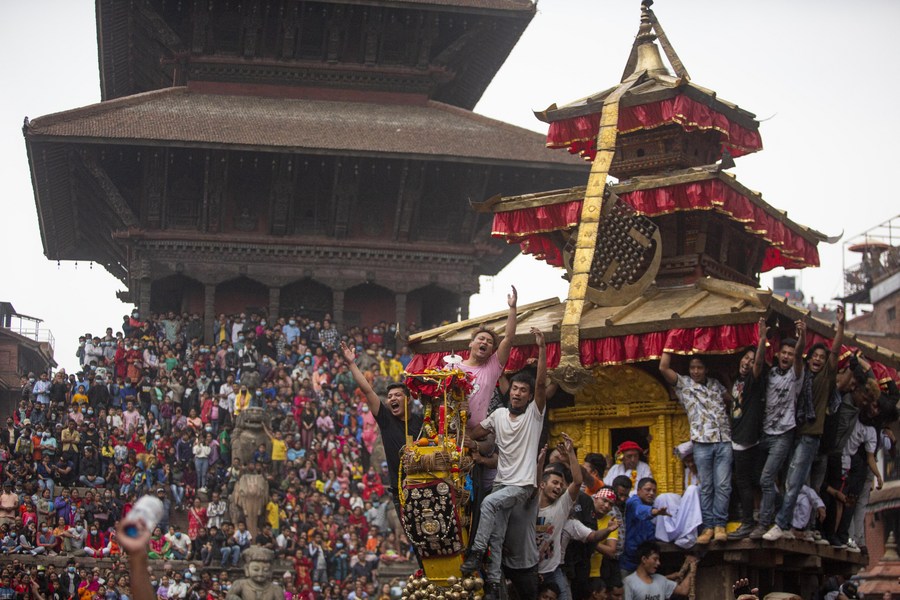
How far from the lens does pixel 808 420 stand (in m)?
13.8

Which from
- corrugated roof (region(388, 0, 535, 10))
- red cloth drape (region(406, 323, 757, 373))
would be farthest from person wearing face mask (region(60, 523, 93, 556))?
corrugated roof (region(388, 0, 535, 10))

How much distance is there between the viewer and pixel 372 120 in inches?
1328

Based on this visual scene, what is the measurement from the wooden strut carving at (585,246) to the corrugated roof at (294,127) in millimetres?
14731

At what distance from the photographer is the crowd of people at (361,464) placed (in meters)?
12.4

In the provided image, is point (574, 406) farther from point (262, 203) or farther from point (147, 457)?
point (262, 203)

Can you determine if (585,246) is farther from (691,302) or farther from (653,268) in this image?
(691,302)

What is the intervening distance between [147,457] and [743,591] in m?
15.6

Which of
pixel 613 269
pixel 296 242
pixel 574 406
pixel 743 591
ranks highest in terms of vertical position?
pixel 296 242

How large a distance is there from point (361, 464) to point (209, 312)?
266 inches

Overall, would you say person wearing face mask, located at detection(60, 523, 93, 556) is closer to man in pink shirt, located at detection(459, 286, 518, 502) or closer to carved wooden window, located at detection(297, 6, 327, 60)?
man in pink shirt, located at detection(459, 286, 518, 502)

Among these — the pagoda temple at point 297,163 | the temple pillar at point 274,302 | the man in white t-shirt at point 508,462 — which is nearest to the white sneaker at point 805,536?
the man in white t-shirt at point 508,462

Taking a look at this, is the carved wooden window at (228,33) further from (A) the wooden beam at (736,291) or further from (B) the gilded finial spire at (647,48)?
(A) the wooden beam at (736,291)

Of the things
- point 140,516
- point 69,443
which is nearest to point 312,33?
point 69,443

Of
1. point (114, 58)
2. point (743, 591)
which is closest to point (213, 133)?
point (114, 58)
